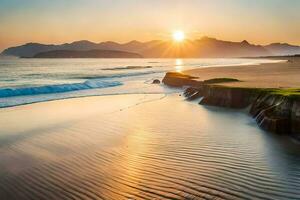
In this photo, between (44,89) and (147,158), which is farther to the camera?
(44,89)

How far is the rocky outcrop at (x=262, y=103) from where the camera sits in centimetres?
1634

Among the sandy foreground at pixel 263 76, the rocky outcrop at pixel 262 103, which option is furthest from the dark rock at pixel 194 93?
the sandy foreground at pixel 263 76

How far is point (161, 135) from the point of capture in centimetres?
1631

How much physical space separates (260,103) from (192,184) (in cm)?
1217

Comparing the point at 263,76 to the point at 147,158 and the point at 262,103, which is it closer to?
the point at 262,103

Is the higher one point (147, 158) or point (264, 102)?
point (264, 102)

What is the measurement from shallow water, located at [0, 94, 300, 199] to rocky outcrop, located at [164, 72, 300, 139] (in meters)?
0.76

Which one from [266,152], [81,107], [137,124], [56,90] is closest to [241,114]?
[137,124]

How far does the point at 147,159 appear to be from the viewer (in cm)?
1252

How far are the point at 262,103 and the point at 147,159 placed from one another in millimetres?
10536

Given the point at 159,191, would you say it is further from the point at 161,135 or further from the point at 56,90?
the point at 56,90

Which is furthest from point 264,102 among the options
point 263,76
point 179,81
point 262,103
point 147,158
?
point 179,81

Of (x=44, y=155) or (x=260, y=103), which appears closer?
(x=44, y=155)

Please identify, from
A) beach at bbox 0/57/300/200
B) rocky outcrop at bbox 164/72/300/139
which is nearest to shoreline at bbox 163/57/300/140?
rocky outcrop at bbox 164/72/300/139
